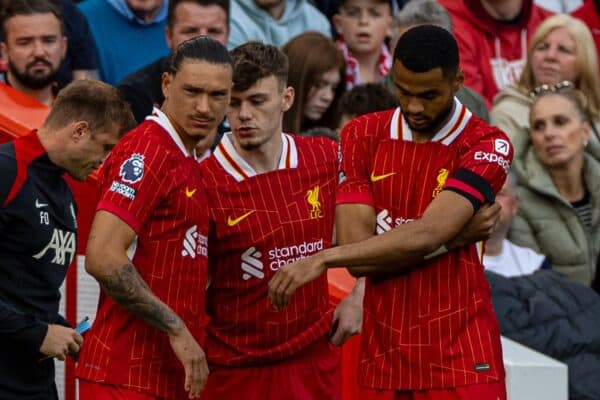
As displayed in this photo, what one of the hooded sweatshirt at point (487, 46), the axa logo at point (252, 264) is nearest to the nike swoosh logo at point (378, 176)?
the axa logo at point (252, 264)

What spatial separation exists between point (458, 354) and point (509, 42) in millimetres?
5222

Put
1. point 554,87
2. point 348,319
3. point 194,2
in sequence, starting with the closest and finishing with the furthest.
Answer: point 348,319, point 194,2, point 554,87

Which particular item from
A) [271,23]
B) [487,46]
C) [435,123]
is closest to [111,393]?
[435,123]

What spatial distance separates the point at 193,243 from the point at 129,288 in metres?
0.42

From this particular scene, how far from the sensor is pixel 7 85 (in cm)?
807

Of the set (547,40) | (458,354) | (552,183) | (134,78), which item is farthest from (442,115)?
(547,40)

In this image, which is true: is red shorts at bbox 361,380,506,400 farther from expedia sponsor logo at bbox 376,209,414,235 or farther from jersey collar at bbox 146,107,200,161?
jersey collar at bbox 146,107,200,161

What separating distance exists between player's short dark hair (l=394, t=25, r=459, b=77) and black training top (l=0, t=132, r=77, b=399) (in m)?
1.49

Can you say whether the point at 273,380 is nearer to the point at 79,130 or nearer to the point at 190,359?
the point at 190,359

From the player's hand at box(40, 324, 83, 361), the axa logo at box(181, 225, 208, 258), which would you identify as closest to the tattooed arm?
the axa logo at box(181, 225, 208, 258)

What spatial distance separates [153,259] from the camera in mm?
5785


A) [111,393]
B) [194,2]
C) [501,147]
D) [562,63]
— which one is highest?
[562,63]

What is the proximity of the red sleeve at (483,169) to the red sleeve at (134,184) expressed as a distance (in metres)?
1.11

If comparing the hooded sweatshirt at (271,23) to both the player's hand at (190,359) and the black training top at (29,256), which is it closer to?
the black training top at (29,256)
